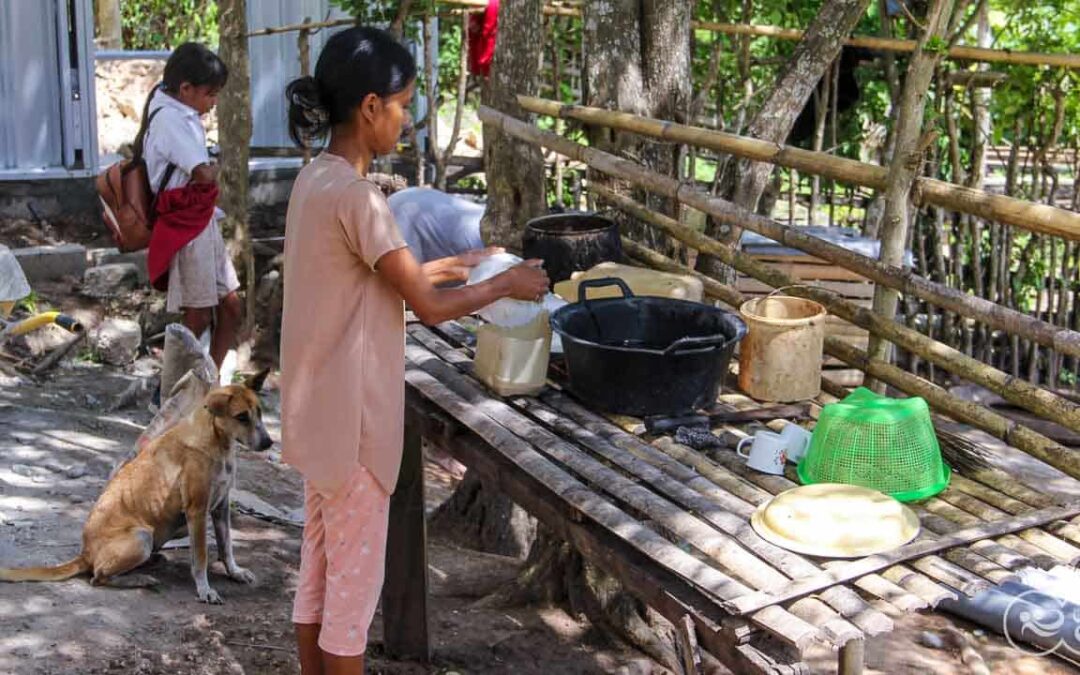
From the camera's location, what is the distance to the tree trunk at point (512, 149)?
5.93 metres

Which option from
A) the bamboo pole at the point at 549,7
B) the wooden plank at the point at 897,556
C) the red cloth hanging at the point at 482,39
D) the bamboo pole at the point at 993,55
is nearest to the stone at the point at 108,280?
the bamboo pole at the point at 549,7

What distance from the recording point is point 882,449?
9.52 feet

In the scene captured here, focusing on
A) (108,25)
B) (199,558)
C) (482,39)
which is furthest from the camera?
(108,25)

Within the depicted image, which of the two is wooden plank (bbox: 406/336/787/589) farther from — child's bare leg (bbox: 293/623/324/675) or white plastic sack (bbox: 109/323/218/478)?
white plastic sack (bbox: 109/323/218/478)

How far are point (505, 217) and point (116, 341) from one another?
3.02 m

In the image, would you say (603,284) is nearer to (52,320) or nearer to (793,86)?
(52,320)

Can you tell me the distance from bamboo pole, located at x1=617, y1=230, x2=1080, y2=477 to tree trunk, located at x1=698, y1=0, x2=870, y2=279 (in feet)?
5.36

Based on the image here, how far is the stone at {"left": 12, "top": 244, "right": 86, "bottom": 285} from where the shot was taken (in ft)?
26.4

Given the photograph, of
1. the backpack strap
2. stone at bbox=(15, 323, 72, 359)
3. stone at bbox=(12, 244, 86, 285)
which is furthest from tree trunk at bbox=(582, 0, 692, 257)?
stone at bbox=(12, 244, 86, 285)

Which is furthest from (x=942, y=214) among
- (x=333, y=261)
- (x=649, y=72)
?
(x=333, y=261)

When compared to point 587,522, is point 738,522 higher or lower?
higher

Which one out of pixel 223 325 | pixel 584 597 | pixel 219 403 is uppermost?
pixel 219 403

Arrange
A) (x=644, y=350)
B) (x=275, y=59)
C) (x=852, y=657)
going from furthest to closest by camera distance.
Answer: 1. (x=275, y=59)
2. (x=644, y=350)
3. (x=852, y=657)

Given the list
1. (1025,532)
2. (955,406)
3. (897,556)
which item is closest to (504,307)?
(955,406)
